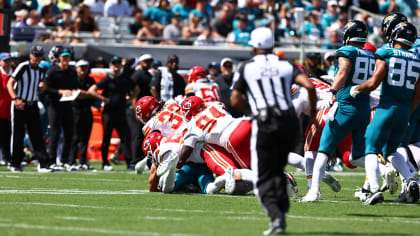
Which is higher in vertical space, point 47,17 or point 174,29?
point 47,17

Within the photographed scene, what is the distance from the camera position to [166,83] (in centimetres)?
1703

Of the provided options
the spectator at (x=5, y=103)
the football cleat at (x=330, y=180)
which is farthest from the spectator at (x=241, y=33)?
the football cleat at (x=330, y=180)

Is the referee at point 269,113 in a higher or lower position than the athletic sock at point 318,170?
higher

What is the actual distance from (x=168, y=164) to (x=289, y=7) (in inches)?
606

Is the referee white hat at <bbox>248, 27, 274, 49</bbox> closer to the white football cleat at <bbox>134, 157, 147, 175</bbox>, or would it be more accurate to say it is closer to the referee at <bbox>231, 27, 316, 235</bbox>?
the referee at <bbox>231, 27, 316, 235</bbox>

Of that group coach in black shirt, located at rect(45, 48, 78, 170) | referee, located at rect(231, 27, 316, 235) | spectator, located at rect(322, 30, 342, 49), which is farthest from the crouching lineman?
spectator, located at rect(322, 30, 342, 49)

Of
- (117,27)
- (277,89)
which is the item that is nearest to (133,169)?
(117,27)

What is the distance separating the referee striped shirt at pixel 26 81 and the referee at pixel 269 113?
8.35m

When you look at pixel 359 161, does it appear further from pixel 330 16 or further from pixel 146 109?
pixel 330 16

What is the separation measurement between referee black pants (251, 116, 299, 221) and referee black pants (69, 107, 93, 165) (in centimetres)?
994

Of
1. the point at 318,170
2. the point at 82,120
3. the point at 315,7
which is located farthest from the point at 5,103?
the point at 315,7

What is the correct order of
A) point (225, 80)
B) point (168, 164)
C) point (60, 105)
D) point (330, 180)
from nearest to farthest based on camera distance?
point (168, 164) → point (330, 180) → point (60, 105) → point (225, 80)

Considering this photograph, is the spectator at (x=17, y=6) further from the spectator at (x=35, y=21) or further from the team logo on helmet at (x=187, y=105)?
the team logo on helmet at (x=187, y=105)

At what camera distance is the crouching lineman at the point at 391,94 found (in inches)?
363
